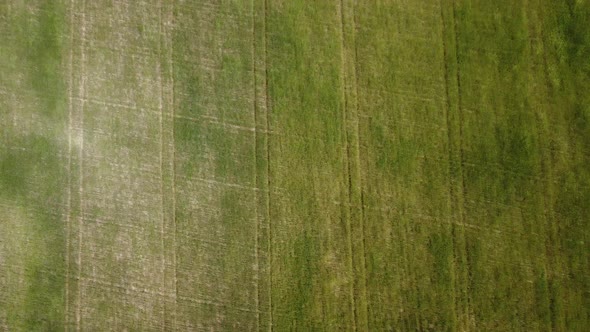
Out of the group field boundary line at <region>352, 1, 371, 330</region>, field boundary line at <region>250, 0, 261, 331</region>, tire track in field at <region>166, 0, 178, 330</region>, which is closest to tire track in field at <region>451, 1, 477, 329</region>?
field boundary line at <region>352, 1, 371, 330</region>

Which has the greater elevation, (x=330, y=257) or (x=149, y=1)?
(x=149, y=1)

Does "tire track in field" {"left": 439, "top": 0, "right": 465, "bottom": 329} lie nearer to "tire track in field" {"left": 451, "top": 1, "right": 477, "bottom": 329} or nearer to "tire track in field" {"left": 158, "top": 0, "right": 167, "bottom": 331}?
"tire track in field" {"left": 451, "top": 1, "right": 477, "bottom": 329}

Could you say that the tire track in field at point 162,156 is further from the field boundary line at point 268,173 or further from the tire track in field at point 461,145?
the tire track in field at point 461,145

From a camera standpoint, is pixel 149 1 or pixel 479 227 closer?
pixel 479 227

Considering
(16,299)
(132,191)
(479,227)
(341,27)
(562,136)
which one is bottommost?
(16,299)

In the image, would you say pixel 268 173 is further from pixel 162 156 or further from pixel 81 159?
pixel 81 159

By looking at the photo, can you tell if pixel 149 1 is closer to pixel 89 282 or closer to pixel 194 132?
pixel 194 132

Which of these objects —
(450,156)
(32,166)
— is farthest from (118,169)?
(450,156)

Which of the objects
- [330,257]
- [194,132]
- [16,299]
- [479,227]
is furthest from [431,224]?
[16,299]

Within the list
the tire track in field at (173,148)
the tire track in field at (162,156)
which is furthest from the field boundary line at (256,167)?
the tire track in field at (162,156)
